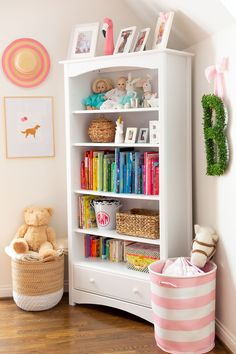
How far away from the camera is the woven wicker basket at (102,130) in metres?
3.61

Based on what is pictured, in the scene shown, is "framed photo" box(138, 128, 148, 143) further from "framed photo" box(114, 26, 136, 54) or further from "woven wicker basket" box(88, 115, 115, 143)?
"framed photo" box(114, 26, 136, 54)

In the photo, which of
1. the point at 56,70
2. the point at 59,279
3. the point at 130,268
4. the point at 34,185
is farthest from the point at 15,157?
the point at 130,268

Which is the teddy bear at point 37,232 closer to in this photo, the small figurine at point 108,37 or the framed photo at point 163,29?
the small figurine at point 108,37

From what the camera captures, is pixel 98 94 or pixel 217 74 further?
pixel 98 94

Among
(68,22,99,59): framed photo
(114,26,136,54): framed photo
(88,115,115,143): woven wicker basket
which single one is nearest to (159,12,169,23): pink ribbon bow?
(114,26,136,54): framed photo

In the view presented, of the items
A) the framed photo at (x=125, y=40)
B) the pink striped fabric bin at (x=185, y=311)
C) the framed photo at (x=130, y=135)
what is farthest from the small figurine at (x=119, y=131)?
the pink striped fabric bin at (x=185, y=311)

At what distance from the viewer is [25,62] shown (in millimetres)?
3793

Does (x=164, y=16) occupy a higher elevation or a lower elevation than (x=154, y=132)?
higher

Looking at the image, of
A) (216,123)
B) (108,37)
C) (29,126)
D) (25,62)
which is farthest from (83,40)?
(216,123)

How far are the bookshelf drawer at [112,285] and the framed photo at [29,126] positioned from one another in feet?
3.00

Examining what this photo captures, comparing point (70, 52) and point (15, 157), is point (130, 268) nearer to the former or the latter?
point (15, 157)

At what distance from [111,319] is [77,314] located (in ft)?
0.82

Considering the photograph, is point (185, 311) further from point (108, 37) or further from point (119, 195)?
point (108, 37)

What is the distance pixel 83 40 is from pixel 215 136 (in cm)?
129
